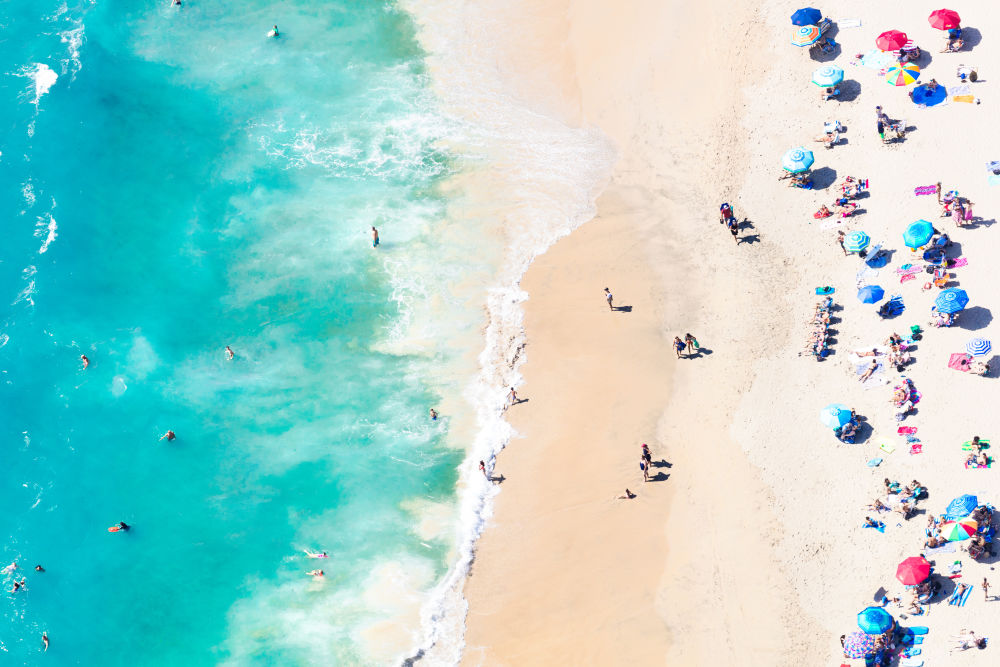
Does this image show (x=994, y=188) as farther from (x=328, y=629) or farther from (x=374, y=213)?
(x=328, y=629)

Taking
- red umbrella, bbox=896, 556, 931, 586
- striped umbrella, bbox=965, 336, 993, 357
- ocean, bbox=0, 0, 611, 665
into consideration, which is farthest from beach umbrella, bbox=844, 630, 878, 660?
ocean, bbox=0, 0, 611, 665

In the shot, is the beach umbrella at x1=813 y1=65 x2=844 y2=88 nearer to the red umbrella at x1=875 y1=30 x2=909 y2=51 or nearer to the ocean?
the red umbrella at x1=875 y1=30 x2=909 y2=51

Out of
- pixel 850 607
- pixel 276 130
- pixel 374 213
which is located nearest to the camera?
pixel 850 607

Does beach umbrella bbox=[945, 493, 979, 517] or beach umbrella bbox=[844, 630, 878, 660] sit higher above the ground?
beach umbrella bbox=[945, 493, 979, 517]

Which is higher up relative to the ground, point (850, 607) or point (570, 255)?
point (570, 255)

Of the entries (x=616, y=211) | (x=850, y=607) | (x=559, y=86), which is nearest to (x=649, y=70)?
(x=559, y=86)

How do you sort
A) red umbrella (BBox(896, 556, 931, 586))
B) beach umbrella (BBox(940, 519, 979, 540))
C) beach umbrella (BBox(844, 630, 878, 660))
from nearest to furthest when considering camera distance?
beach umbrella (BBox(844, 630, 878, 660))
red umbrella (BBox(896, 556, 931, 586))
beach umbrella (BBox(940, 519, 979, 540))
